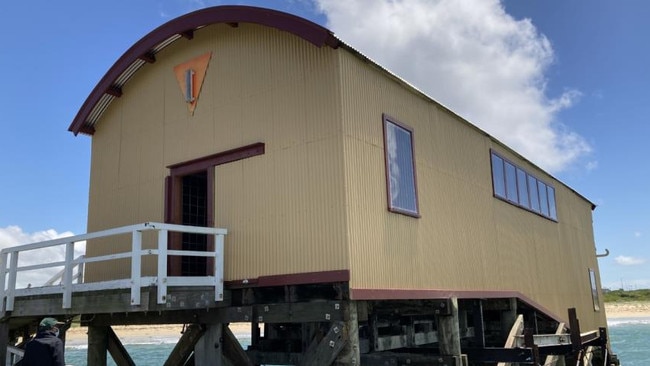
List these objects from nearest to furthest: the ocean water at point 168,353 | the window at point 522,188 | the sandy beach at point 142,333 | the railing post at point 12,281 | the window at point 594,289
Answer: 1. the railing post at point 12,281
2. the window at point 522,188
3. the window at point 594,289
4. the ocean water at point 168,353
5. the sandy beach at point 142,333

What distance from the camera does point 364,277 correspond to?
902 centimetres

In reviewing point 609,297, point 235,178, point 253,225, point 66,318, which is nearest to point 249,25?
point 235,178

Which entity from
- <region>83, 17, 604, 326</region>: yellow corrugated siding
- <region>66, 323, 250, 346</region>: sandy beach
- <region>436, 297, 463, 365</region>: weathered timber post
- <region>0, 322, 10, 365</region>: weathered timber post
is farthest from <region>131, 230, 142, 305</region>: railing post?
<region>66, 323, 250, 346</region>: sandy beach

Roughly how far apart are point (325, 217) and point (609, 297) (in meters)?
118

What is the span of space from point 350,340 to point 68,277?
15.6 feet

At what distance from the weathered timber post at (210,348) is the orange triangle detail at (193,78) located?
4.18m

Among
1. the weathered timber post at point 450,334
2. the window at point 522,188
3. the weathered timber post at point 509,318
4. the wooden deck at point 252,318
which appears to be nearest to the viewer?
the wooden deck at point 252,318

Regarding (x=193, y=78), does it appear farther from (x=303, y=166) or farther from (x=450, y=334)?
(x=450, y=334)

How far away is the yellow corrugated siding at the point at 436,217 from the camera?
940 centimetres

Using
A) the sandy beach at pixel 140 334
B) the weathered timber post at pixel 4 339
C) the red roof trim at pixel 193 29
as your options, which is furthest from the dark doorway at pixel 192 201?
the sandy beach at pixel 140 334

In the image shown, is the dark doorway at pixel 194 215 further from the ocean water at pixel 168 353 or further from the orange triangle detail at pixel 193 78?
the ocean water at pixel 168 353

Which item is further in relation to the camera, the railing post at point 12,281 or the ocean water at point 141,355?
the ocean water at point 141,355

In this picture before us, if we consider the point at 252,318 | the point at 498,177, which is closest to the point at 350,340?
the point at 252,318

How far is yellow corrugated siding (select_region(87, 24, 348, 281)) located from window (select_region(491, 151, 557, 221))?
6.93m
